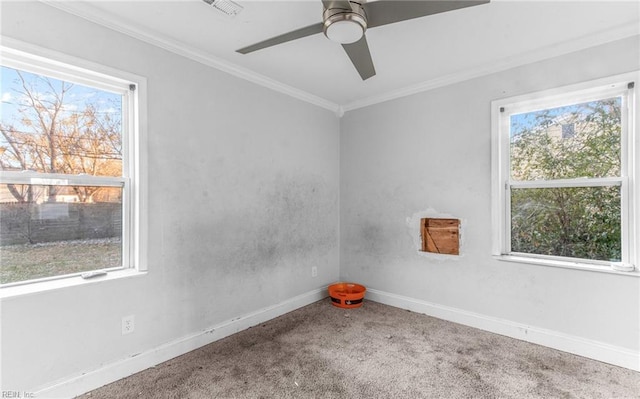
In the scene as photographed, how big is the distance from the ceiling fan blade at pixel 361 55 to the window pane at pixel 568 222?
1.82m

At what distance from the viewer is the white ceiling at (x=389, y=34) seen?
1948mm

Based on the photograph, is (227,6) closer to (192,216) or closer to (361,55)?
(361,55)

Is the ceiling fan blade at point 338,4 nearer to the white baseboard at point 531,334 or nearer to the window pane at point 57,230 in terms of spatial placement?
the window pane at point 57,230

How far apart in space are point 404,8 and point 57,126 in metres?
2.28

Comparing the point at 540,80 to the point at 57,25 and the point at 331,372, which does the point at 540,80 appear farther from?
the point at 57,25

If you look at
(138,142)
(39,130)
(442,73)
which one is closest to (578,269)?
(442,73)

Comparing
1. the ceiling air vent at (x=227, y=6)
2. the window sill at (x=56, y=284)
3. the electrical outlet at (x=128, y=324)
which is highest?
the ceiling air vent at (x=227, y=6)

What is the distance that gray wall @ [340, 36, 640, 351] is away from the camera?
232 cm

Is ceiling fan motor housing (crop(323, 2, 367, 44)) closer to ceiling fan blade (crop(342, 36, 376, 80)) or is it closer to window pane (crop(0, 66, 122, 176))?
ceiling fan blade (crop(342, 36, 376, 80))

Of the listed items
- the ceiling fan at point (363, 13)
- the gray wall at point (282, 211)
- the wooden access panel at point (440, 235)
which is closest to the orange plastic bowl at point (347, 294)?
the gray wall at point (282, 211)

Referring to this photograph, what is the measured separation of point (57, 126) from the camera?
6.48 ft

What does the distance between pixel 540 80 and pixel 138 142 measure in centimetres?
331

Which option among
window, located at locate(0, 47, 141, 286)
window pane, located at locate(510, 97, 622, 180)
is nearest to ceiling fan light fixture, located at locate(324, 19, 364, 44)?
window, located at locate(0, 47, 141, 286)

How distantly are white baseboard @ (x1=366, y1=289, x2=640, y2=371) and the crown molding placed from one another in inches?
103
